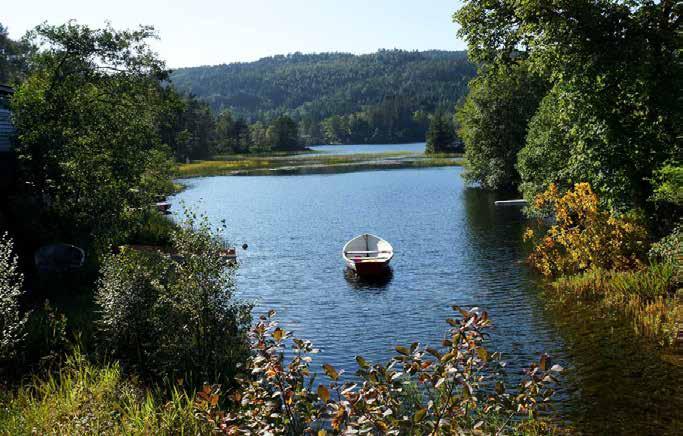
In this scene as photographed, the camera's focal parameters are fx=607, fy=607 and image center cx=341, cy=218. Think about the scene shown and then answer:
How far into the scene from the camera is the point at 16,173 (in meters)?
25.0

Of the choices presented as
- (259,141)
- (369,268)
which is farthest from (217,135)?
(369,268)

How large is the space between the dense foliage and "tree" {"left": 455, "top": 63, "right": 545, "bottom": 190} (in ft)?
119

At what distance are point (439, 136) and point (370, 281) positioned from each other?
108m

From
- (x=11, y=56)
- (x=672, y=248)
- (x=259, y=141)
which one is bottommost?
(x=672, y=248)

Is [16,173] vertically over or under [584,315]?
over

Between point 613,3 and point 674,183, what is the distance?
6.93 meters

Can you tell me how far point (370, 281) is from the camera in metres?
28.9

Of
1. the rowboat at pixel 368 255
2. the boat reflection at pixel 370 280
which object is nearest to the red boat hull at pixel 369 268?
the rowboat at pixel 368 255

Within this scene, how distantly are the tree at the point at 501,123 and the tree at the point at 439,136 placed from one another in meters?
68.4

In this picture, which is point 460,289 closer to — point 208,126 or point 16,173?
point 16,173

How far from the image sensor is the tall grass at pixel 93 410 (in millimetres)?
9492

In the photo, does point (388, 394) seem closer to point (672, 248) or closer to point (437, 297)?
point (672, 248)

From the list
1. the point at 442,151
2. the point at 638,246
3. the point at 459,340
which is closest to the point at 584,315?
the point at 638,246

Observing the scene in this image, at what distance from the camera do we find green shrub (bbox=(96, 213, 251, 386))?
13688 mm
